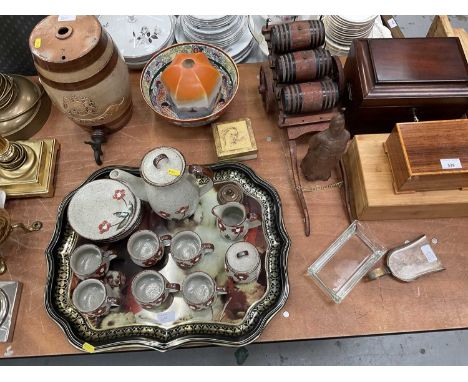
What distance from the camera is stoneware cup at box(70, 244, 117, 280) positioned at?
1.08m

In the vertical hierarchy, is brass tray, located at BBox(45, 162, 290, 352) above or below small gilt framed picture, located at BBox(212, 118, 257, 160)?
below

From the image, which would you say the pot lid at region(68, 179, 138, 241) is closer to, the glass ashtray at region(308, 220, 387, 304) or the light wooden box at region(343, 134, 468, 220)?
the glass ashtray at region(308, 220, 387, 304)

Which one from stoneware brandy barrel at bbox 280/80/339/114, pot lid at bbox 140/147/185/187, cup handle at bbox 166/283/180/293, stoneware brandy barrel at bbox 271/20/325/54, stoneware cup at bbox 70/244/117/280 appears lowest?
cup handle at bbox 166/283/180/293

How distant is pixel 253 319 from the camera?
1089 millimetres

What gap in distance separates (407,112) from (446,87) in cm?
13

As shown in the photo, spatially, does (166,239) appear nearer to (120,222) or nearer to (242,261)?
(120,222)

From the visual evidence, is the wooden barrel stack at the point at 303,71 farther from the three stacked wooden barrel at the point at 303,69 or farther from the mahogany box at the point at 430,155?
the mahogany box at the point at 430,155

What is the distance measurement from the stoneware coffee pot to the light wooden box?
0.46 meters

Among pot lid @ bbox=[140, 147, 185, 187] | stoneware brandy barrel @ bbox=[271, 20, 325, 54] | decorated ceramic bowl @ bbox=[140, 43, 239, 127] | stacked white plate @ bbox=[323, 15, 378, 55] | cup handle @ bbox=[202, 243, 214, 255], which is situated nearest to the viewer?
pot lid @ bbox=[140, 147, 185, 187]

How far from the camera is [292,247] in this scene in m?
1.23

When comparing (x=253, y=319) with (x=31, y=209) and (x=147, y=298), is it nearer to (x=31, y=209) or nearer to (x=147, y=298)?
(x=147, y=298)

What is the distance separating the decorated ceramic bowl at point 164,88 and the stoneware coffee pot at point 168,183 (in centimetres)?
28

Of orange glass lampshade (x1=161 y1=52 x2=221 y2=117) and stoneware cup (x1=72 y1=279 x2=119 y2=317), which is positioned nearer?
stoneware cup (x1=72 y1=279 x2=119 y2=317)

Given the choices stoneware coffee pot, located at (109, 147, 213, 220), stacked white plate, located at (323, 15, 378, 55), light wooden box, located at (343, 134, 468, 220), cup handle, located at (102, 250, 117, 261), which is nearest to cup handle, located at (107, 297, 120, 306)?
cup handle, located at (102, 250, 117, 261)
